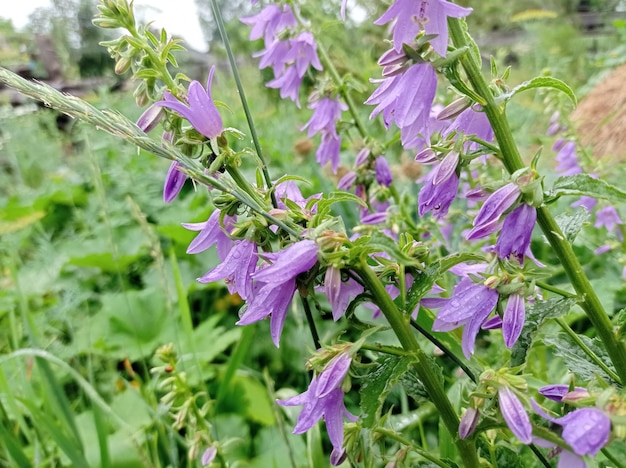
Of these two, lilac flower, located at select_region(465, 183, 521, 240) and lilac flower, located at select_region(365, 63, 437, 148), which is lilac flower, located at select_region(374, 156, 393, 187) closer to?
lilac flower, located at select_region(365, 63, 437, 148)

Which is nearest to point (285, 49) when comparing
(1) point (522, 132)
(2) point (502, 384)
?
(2) point (502, 384)

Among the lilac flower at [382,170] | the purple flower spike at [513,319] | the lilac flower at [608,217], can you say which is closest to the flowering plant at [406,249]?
the purple flower spike at [513,319]

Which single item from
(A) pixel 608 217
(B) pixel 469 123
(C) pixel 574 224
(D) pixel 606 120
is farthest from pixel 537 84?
(D) pixel 606 120

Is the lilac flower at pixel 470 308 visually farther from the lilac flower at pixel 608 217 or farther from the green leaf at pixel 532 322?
the lilac flower at pixel 608 217

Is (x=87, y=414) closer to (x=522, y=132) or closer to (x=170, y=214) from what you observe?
(x=170, y=214)

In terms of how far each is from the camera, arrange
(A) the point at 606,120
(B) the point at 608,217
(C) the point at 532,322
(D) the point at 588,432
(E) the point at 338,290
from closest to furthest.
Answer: (D) the point at 588,432
(E) the point at 338,290
(C) the point at 532,322
(B) the point at 608,217
(A) the point at 606,120

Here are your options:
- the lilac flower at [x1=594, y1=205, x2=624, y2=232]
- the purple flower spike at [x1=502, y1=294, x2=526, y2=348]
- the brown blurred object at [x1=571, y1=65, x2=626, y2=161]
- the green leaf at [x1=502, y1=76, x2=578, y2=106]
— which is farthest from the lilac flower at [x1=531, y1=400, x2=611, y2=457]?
the brown blurred object at [x1=571, y1=65, x2=626, y2=161]

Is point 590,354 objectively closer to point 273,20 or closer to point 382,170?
point 382,170
